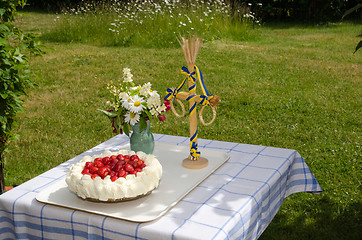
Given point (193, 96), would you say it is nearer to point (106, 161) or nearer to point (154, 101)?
point (154, 101)

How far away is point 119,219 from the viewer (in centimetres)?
190

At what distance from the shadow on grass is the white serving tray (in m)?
1.25

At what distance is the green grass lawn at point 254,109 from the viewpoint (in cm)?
390

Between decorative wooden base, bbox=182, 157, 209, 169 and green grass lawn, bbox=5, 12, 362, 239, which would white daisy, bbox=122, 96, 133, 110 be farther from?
green grass lawn, bbox=5, 12, 362, 239

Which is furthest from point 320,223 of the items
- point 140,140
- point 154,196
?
point 154,196

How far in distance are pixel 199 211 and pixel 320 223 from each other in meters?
1.99

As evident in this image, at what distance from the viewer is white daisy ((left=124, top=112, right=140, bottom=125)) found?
246 cm

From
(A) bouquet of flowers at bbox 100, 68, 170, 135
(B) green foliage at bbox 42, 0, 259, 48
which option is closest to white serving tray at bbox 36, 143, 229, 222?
(A) bouquet of flowers at bbox 100, 68, 170, 135

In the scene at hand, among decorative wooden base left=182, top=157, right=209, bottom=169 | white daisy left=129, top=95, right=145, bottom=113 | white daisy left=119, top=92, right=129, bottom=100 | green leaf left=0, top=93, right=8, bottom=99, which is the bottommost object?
decorative wooden base left=182, top=157, right=209, bottom=169

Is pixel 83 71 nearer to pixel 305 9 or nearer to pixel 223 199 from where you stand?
pixel 223 199

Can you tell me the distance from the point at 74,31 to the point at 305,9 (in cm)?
889

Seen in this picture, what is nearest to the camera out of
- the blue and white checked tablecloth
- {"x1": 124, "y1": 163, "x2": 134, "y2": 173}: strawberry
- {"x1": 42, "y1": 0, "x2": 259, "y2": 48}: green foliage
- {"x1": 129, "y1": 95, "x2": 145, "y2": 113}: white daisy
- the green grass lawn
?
the blue and white checked tablecloth

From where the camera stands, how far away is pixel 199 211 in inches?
77.4

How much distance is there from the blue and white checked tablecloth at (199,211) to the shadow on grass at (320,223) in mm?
916
